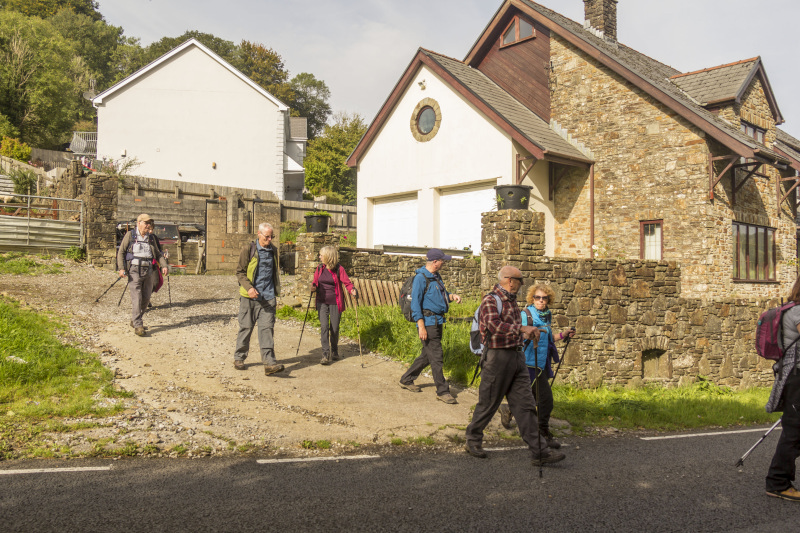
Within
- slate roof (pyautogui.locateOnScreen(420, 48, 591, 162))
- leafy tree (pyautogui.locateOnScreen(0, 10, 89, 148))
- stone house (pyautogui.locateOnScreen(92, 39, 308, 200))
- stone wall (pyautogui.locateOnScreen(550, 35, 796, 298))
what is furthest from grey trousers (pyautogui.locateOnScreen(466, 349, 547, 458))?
leafy tree (pyautogui.locateOnScreen(0, 10, 89, 148))

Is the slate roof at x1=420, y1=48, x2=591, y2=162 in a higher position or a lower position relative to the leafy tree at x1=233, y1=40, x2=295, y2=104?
lower

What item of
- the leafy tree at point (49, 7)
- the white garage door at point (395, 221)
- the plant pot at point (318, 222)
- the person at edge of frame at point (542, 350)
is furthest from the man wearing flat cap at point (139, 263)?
the leafy tree at point (49, 7)

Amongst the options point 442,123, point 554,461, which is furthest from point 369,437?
point 442,123

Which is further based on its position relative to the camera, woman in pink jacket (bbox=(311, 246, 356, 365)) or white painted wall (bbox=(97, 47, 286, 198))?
white painted wall (bbox=(97, 47, 286, 198))

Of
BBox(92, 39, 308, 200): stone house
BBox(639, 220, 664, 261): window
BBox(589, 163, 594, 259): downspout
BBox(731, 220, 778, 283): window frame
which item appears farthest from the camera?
BBox(92, 39, 308, 200): stone house

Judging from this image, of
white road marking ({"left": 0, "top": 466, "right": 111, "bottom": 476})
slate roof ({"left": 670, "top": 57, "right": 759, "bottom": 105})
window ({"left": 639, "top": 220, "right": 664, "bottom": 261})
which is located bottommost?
white road marking ({"left": 0, "top": 466, "right": 111, "bottom": 476})

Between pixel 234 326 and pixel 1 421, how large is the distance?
18.8 feet

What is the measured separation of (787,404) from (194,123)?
3469 centimetres

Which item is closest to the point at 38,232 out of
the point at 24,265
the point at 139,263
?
the point at 24,265

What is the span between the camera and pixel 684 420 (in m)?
9.47

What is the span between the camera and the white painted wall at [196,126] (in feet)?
111

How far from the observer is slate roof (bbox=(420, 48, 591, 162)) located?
17203 mm

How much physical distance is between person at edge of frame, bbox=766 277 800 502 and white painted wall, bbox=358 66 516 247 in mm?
12559

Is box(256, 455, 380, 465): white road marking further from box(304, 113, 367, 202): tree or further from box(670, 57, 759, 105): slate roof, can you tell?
box(304, 113, 367, 202): tree
